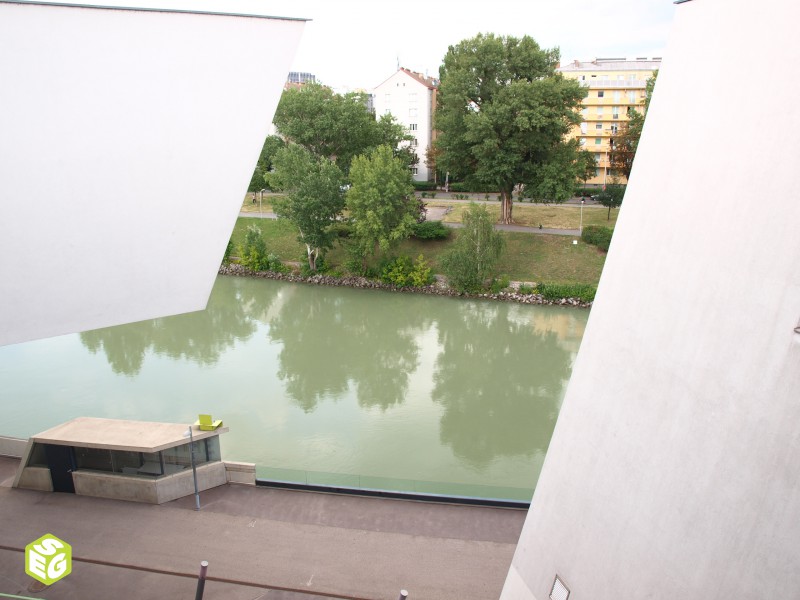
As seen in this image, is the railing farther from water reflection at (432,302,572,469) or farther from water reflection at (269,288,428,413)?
water reflection at (269,288,428,413)

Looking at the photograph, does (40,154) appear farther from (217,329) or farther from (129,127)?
(217,329)

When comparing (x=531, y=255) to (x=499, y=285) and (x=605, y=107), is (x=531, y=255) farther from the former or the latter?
(x=605, y=107)

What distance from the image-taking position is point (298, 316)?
19172mm

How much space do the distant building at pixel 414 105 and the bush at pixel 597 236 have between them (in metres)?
15.2

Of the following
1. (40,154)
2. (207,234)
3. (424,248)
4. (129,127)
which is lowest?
(424,248)

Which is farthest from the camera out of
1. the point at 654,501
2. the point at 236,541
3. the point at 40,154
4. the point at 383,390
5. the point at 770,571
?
the point at 383,390

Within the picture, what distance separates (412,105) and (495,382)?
26494mm

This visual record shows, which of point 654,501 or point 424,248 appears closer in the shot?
point 654,501

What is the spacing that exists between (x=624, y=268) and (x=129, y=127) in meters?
3.81

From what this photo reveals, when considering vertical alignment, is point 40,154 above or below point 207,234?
above

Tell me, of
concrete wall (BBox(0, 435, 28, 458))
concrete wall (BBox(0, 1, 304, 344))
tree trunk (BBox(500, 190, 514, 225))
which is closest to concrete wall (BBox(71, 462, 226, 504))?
concrete wall (BBox(0, 435, 28, 458))

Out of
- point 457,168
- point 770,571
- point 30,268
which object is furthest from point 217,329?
point 770,571

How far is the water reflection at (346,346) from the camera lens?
1331cm

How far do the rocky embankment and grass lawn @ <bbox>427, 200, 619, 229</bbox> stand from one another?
4483 millimetres
